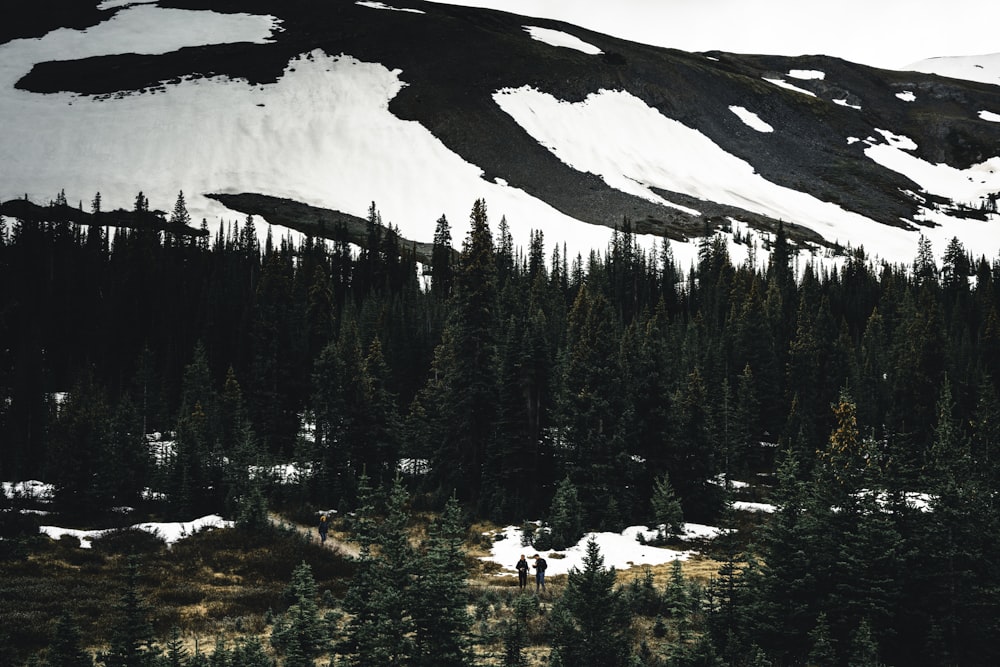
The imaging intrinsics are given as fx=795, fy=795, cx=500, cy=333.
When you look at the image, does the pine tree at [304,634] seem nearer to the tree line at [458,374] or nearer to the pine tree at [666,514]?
the tree line at [458,374]

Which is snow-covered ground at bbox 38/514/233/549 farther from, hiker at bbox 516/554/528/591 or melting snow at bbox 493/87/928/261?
melting snow at bbox 493/87/928/261

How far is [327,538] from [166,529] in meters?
7.60

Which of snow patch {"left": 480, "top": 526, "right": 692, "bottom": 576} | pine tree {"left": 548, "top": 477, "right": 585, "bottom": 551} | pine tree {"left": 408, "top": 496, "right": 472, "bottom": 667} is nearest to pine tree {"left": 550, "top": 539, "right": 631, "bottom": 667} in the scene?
pine tree {"left": 408, "top": 496, "right": 472, "bottom": 667}

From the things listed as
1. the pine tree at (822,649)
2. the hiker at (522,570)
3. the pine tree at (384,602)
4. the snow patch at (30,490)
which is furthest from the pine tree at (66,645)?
the snow patch at (30,490)

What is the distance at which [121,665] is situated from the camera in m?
16.9

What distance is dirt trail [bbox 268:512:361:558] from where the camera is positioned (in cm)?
3745

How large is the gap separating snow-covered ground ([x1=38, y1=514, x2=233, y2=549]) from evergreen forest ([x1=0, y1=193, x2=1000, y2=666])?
1.37 metres

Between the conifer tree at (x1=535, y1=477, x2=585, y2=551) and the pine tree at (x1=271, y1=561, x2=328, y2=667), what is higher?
the pine tree at (x1=271, y1=561, x2=328, y2=667)

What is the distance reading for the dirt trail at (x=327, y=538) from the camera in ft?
123

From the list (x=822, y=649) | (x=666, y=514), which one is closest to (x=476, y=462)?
(x=666, y=514)

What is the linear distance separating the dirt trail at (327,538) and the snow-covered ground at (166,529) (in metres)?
2.92

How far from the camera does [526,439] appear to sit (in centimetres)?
4453

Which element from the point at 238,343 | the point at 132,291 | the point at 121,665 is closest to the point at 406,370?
the point at 238,343

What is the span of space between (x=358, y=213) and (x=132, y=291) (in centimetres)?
7310
